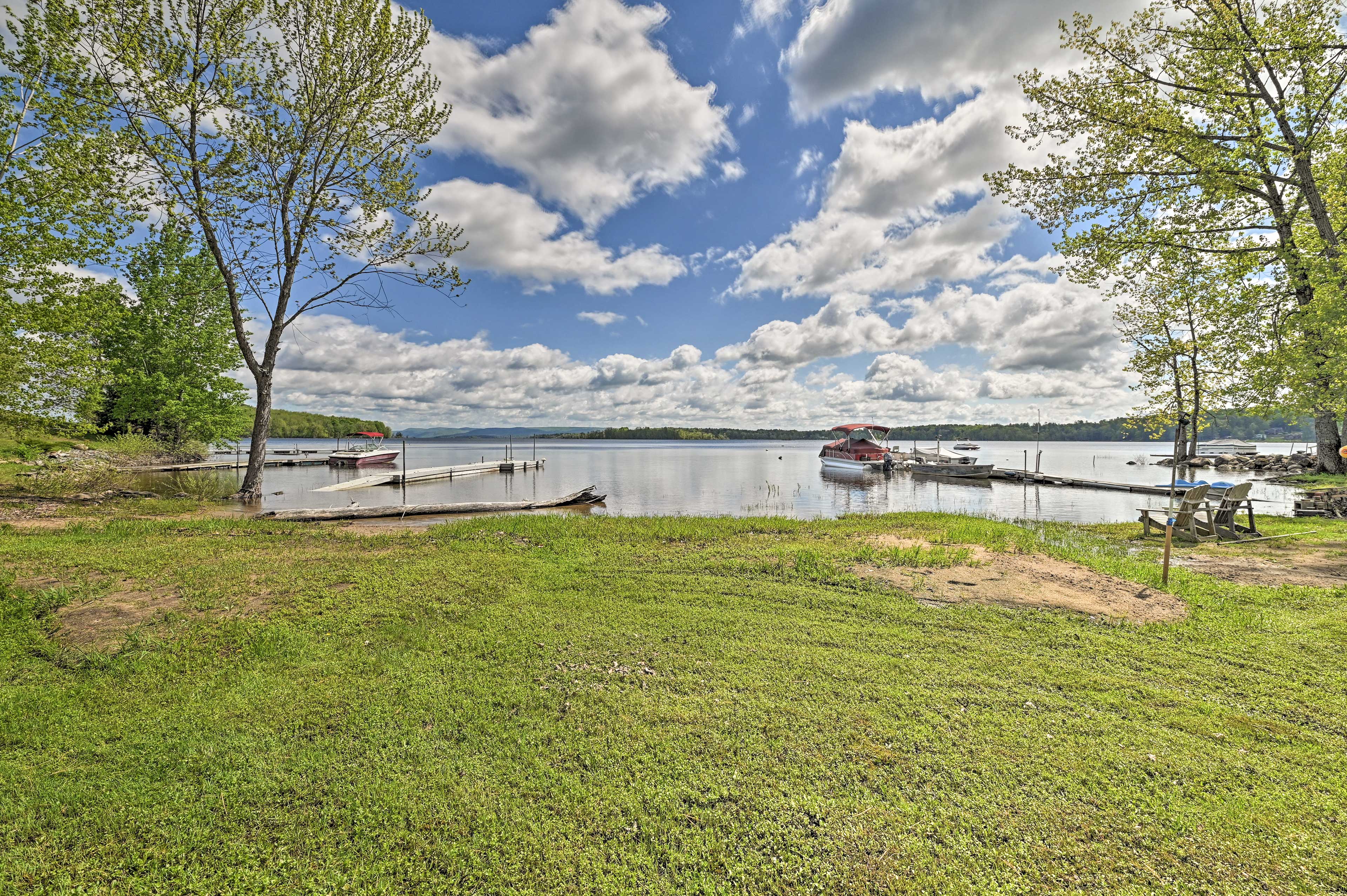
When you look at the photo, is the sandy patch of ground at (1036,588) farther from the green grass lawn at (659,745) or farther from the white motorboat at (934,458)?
the white motorboat at (934,458)

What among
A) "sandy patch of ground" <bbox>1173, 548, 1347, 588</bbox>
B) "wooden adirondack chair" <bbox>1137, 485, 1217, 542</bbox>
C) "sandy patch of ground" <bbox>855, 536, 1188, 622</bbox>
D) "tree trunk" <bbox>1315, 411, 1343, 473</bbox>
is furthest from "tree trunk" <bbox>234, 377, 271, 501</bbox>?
"tree trunk" <bbox>1315, 411, 1343, 473</bbox>

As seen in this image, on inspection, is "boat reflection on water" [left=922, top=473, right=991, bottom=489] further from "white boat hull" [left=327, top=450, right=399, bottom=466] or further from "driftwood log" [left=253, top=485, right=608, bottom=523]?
"white boat hull" [left=327, top=450, right=399, bottom=466]

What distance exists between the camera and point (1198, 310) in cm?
2116

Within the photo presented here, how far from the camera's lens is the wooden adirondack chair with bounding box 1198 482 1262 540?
12.2 meters

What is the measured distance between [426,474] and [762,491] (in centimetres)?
2480

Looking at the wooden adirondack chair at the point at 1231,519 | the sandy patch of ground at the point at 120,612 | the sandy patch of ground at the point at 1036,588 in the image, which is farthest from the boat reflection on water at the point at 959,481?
the sandy patch of ground at the point at 120,612

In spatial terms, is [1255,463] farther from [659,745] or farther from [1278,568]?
[659,745]

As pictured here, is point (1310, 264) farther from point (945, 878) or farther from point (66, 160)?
point (66, 160)

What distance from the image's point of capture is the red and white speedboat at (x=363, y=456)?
49.1m

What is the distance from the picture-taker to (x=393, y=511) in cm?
1716

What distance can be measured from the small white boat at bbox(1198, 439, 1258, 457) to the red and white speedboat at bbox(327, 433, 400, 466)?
95160 millimetres

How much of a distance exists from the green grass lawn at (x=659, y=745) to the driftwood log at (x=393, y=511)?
8139 mm

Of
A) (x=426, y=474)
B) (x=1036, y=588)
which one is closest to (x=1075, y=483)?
(x=1036, y=588)

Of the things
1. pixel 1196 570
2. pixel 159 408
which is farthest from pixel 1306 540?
pixel 159 408
